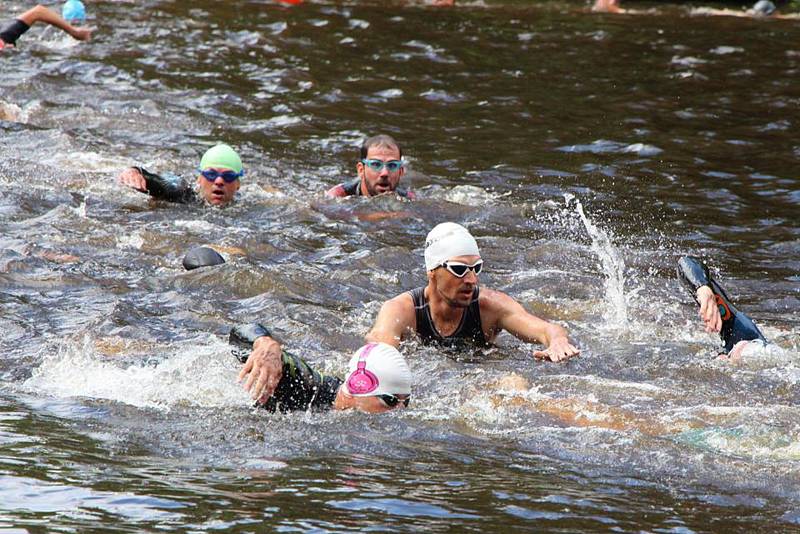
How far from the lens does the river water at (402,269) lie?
6562 mm

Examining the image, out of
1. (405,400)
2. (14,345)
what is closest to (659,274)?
(405,400)

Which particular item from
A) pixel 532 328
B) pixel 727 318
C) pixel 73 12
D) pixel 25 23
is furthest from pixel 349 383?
pixel 73 12

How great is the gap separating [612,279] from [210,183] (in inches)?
213

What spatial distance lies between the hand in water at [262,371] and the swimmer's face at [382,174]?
7.67 m

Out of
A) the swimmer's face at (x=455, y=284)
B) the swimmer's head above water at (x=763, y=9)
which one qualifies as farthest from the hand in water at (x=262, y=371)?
the swimmer's head above water at (x=763, y=9)

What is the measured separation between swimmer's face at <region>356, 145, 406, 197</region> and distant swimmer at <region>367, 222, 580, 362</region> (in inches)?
201

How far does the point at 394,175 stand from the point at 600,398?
22.2 feet

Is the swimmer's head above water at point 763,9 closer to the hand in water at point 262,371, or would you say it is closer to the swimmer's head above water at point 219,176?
the swimmer's head above water at point 219,176

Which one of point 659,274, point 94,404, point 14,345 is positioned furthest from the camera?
point 659,274

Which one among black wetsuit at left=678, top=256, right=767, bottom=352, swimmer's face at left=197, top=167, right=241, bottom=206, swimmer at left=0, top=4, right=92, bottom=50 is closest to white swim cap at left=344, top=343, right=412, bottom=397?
black wetsuit at left=678, top=256, right=767, bottom=352

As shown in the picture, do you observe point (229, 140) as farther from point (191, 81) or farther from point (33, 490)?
point (33, 490)

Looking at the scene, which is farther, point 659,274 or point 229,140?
point 229,140

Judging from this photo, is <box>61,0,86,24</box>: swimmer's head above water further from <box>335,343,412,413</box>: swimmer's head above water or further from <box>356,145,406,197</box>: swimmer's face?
<box>335,343,412,413</box>: swimmer's head above water

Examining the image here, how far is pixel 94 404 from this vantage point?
326 inches
